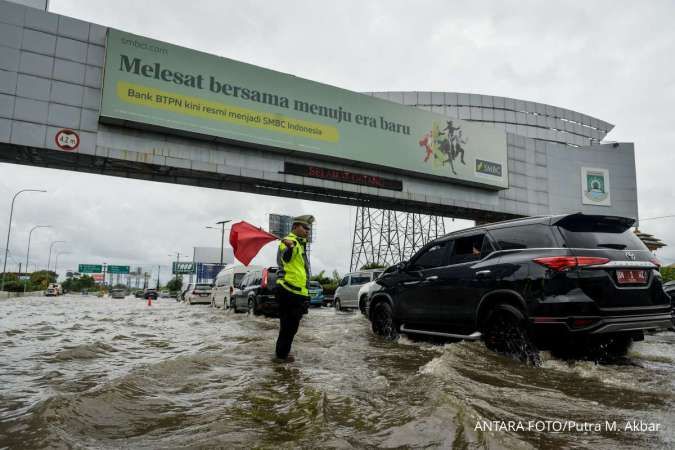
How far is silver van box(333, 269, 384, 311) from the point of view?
1831 cm

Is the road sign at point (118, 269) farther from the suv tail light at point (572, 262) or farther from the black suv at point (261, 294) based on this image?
the suv tail light at point (572, 262)

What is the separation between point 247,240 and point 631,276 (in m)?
4.72

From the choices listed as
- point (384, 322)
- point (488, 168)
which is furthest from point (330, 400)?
point (488, 168)

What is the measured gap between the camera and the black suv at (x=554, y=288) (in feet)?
14.2

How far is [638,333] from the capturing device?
15.2ft

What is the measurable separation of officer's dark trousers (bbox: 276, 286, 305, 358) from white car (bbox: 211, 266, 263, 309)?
1306cm

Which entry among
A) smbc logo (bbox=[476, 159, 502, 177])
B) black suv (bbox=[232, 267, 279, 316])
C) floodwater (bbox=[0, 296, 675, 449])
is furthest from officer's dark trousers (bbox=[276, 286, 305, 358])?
smbc logo (bbox=[476, 159, 502, 177])

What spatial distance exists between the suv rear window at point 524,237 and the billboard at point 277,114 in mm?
13862

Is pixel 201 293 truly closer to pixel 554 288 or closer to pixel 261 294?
pixel 261 294

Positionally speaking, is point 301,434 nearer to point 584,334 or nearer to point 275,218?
point 584,334

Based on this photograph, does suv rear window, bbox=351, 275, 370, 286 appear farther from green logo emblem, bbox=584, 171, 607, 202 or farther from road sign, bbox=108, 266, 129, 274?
road sign, bbox=108, 266, 129, 274

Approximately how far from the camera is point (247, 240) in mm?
6395

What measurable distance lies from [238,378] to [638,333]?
414 centimetres

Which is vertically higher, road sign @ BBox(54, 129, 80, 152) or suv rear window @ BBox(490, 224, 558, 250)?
road sign @ BBox(54, 129, 80, 152)
